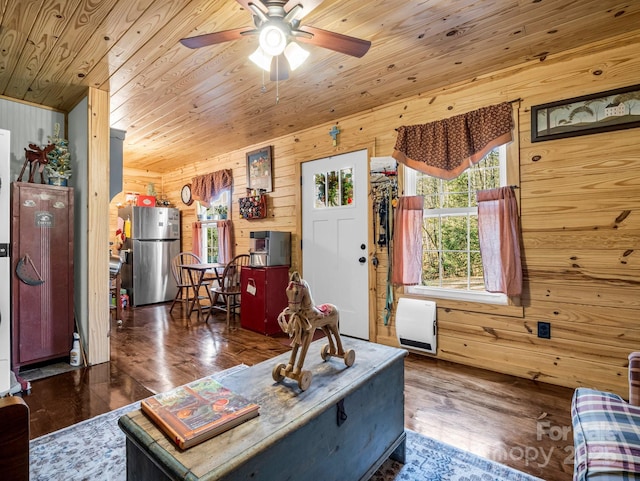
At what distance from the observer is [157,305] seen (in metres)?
5.47

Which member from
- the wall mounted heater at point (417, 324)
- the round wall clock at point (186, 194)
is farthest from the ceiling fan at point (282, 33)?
the round wall clock at point (186, 194)

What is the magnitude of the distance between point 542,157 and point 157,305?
216 inches

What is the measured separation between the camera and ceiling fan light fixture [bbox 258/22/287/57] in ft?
5.32

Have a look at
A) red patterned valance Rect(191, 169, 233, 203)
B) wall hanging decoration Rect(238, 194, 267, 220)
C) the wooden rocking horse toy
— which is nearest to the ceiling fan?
the wooden rocking horse toy

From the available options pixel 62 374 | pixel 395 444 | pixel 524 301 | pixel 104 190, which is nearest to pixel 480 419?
pixel 395 444

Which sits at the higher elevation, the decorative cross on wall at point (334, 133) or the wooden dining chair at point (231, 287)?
the decorative cross on wall at point (334, 133)

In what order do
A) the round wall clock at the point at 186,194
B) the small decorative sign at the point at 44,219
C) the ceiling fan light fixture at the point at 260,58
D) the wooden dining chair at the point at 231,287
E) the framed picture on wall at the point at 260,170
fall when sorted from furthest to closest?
the round wall clock at the point at 186,194
the framed picture on wall at the point at 260,170
the wooden dining chair at the point at 231,287
the small decorative sign at the point at 44,219
the ceiling fan light fixture at the point at 260,58

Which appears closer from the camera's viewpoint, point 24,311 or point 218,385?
point 218,385

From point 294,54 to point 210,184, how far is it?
3.80 m

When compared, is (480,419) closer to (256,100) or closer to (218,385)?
(218,385)

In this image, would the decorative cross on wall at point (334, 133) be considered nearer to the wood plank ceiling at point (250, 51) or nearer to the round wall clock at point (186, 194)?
the wood plank ceiling at point (250, 51)

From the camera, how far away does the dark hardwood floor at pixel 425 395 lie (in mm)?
1783

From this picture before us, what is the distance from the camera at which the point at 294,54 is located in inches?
74.7

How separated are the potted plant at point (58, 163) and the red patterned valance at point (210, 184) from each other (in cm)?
223
